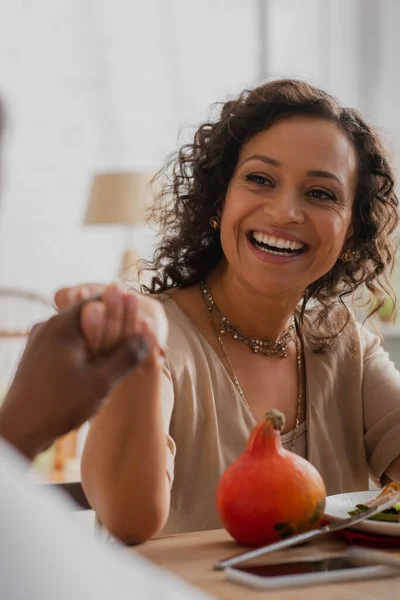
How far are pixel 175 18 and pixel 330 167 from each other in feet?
10.3

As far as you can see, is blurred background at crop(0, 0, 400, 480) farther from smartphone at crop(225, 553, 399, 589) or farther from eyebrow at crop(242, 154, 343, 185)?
smartphone at crop(225, 553, 399, 589)

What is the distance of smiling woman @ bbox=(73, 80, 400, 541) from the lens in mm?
1459

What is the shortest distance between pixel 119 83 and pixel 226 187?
2.86 meters

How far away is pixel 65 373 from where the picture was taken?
0.54m

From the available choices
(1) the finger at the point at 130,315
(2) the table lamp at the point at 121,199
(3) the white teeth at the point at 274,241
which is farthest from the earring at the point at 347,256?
(2) the table lamp at the point at 121,199

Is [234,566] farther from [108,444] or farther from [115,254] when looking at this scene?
[115,254]

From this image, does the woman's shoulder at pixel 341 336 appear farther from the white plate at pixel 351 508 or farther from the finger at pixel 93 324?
the finger at pixel 93 324

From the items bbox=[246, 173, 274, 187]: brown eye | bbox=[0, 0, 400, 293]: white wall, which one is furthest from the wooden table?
bbox=[0, 0, 400, 293]: white wall

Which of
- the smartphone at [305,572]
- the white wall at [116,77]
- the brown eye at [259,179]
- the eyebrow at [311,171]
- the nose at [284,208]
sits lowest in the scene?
the smartphone at [305,572]

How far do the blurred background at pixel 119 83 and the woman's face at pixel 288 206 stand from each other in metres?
2.43

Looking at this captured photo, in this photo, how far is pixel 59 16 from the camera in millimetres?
4266

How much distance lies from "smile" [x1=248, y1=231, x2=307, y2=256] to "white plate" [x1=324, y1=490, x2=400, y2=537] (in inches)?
19.4

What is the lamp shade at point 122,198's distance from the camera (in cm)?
395

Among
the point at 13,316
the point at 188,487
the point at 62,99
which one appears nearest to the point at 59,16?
the point at 62,99
